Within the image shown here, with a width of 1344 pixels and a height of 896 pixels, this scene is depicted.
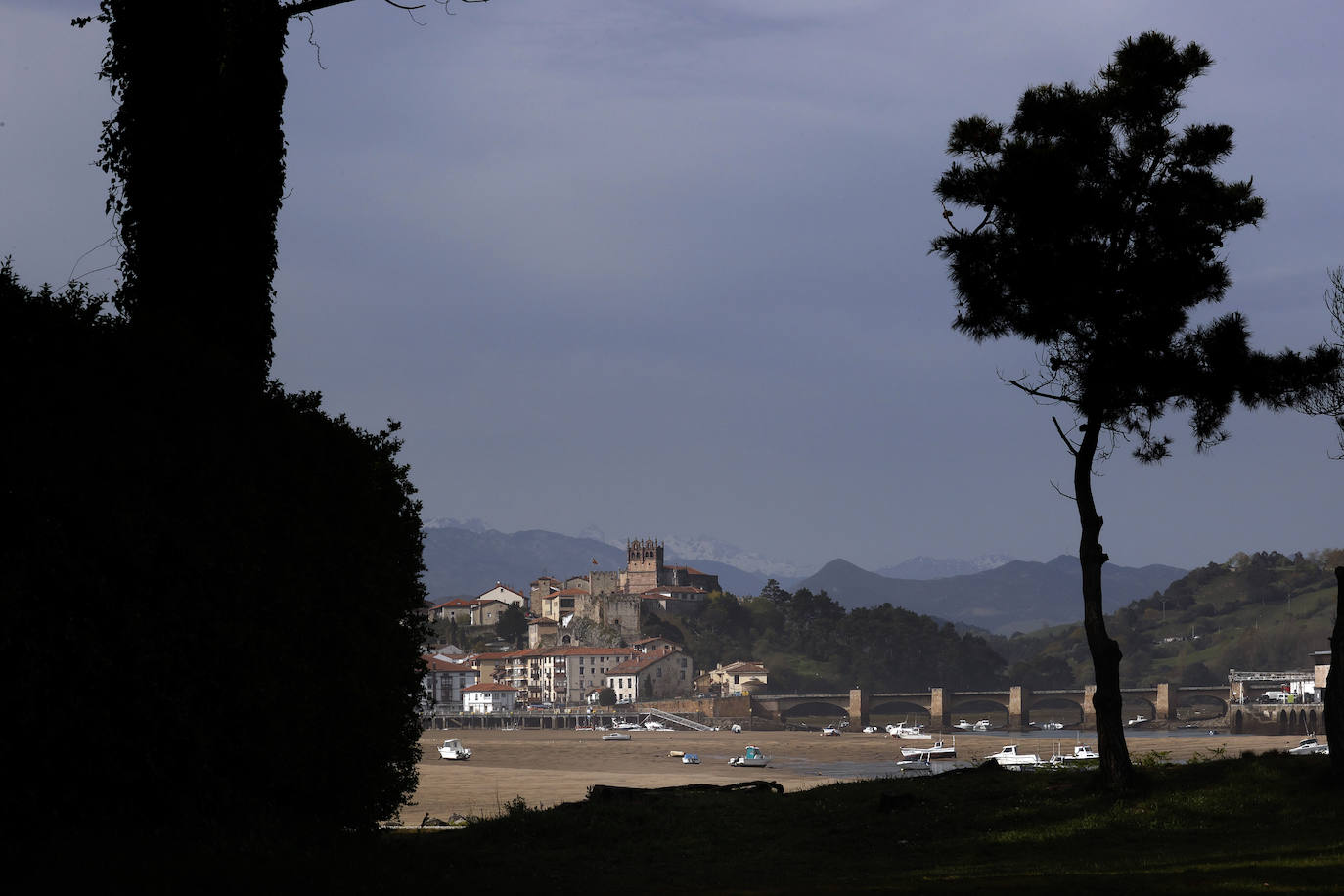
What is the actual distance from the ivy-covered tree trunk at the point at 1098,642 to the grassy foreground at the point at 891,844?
41cm

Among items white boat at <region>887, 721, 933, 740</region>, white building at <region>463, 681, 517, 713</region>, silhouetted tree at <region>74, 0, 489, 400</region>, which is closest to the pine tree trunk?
silhouetted tree at <region>74, 0, 489, 400</region>

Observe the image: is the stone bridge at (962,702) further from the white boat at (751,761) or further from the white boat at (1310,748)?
the white boat at (751,761)

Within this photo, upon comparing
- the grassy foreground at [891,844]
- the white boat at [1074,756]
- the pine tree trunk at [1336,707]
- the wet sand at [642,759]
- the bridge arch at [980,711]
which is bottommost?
the bridge arch at [980,711]

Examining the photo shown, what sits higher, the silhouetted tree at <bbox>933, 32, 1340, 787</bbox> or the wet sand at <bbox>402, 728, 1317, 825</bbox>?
the silhouetted tree at <bbox>933, 32, 1340, 787</bbox>

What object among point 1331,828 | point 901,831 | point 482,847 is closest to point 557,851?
point 482,847

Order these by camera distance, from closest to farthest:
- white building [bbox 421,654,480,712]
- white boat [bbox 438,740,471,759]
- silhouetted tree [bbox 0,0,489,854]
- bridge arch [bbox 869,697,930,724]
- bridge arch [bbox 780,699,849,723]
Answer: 1. silhouetted tree [bbox 0,0,489,854]
2. white boat [bbox 438,740,471,759]
3. white building [bbox 421,654,480,712]
4. bridge arch [bbox 869,697,930,724]
5. bridge arch [bbox 780,699,849,723]

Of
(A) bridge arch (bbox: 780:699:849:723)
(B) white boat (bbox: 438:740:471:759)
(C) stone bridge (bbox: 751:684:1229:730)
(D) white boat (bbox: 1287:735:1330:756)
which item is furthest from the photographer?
(A) bridge arch (bbox: 780:699:849:723)

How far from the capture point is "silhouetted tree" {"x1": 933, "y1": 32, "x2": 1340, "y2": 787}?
59.2ft

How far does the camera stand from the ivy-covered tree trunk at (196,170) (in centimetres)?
1370

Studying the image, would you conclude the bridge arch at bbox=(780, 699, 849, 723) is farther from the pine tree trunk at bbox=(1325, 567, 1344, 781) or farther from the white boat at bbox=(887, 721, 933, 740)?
the pine tree trunk at bbox=(1325, 567, 1344, 781)

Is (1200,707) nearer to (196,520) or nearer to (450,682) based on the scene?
(450,682)

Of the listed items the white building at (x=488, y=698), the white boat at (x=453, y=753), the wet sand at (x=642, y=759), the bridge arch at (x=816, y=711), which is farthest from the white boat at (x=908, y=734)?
the white boat at (x=453, y=753)

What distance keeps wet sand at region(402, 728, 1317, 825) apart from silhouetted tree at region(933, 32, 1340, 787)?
70.9 feet

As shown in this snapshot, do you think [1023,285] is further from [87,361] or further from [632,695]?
[632,695]
